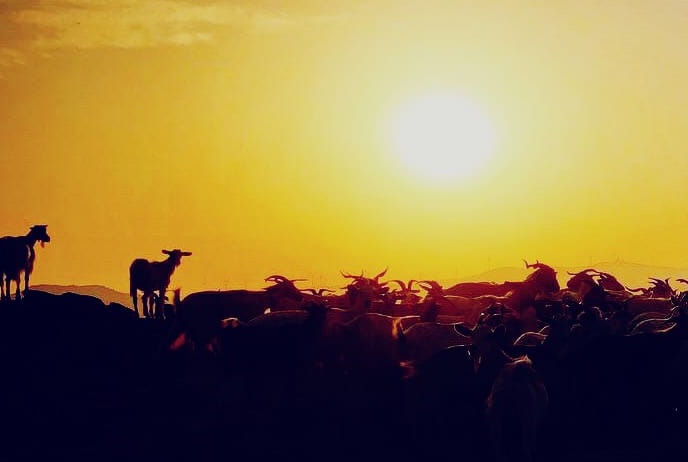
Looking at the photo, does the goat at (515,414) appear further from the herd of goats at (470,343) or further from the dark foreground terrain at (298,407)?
the dark foreground terrain at (298,407)

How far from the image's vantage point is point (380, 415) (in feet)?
69.4

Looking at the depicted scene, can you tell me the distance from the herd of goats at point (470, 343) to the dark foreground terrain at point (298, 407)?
0.15ft

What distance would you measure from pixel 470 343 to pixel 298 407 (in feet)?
11.8

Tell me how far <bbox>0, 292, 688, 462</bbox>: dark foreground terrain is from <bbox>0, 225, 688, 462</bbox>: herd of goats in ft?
0.15

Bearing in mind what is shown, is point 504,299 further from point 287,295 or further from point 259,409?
point 259,409

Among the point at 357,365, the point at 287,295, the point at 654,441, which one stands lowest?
the point at 654,441

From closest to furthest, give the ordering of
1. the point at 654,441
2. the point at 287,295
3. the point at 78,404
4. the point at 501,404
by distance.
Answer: the point at 501,404
the point at 654,441
the point at 78,404
the point at 287,295

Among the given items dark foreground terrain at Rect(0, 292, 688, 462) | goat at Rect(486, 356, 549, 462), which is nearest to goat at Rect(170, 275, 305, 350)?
dark foreground terrain at Rect(0, 292, 688, 462)

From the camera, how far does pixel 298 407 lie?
21.6 m

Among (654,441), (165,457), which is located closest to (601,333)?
(654,441)

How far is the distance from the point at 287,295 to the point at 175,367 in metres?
5.37

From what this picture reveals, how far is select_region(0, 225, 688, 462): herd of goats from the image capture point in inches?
732

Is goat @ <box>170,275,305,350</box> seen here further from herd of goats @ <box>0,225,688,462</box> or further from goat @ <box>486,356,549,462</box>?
goat @ <box>486,356,549,462</box>

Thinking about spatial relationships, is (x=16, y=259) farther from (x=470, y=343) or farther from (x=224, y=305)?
(x=470, y=343)
